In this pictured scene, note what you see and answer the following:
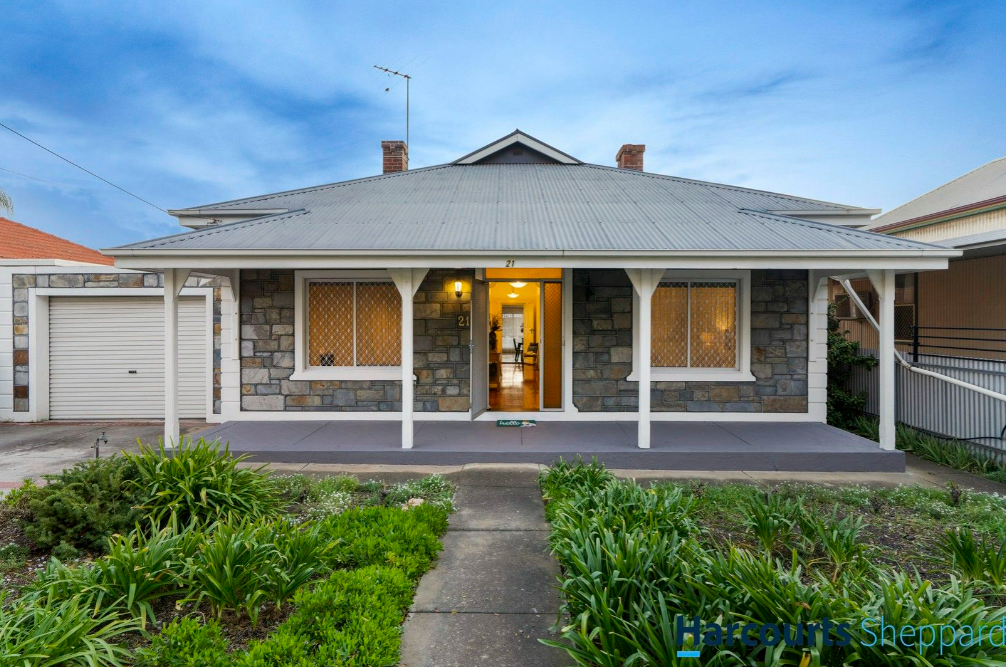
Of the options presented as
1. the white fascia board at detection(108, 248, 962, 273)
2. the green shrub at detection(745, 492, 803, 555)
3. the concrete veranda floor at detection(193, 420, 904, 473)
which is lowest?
the concrete veranda floor at detection(193, 420, 904, 473)

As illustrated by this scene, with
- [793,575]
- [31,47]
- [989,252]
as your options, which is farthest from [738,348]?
[31,47]

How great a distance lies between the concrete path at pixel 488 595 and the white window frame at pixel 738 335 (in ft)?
11.9

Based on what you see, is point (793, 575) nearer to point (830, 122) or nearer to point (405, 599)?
point (405, 599)

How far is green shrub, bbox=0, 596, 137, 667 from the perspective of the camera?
2.22 metres

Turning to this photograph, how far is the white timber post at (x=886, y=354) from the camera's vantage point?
6.29 metres

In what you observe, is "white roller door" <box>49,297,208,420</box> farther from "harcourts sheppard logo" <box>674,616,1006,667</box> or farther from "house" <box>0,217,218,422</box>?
"harcourts sheppard logo" <box>674,616,1006,667</box>

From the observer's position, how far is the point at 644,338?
6.36 m

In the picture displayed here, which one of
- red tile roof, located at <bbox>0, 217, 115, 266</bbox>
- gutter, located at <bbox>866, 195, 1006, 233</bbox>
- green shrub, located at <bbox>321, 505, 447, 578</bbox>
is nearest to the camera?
green shrub, located at <bbox>321, 505, 447, 578</bbox>

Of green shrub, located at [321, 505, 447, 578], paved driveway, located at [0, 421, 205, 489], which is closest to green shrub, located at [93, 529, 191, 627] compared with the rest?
green shrub, located at [321, 505, 447, 578]

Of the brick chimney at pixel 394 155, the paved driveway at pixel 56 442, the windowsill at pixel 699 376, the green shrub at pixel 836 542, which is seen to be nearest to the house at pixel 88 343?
the paved driveway at pixel 56 442

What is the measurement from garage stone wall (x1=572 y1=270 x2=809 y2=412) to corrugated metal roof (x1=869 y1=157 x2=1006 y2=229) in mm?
5253

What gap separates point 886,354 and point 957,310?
5249 millimetres

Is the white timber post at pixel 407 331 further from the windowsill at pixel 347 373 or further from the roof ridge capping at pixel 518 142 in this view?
the roof ridge capping at pixel 518 142

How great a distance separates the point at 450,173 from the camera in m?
9.97
